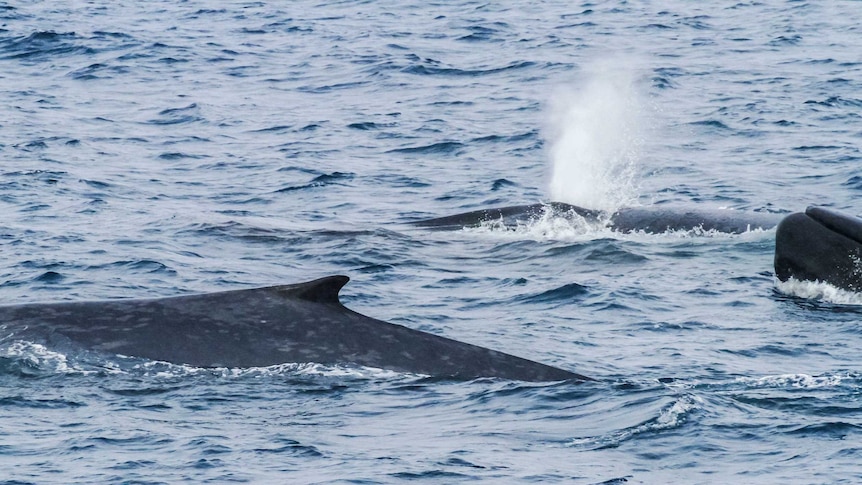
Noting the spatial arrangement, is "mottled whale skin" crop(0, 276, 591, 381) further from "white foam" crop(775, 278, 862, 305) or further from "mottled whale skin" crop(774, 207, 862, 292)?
"white foam" crop(775, 278, 862, 305)

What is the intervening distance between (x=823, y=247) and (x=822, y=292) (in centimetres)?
62

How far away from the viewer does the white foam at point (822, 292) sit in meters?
17.8

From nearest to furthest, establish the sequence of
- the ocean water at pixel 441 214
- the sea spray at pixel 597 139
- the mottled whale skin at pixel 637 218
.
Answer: the ocean water at pixel 441 214, the mottled whale skin at pixel 637 218, the sea spray at pixel 597 139

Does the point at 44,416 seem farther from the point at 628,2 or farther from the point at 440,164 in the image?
the point at 628,2

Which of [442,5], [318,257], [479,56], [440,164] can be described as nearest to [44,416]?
[318,257]

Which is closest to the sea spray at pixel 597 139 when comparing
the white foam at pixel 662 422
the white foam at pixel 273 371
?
the white foam at pixel 662 422

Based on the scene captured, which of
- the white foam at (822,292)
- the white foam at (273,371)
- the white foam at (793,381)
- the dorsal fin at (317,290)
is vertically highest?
the dorsal fin at (317,290)

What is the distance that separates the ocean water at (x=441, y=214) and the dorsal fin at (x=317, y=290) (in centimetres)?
70

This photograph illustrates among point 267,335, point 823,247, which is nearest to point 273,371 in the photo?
point 267,335

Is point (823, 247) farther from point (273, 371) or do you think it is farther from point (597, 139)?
point (597, 139)

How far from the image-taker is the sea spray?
89.8ft

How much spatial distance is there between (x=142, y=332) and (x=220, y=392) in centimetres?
94

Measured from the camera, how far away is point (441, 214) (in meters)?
25.9

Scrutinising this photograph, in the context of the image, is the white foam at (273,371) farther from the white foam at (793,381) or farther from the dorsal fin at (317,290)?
the white foam at (793,381)
